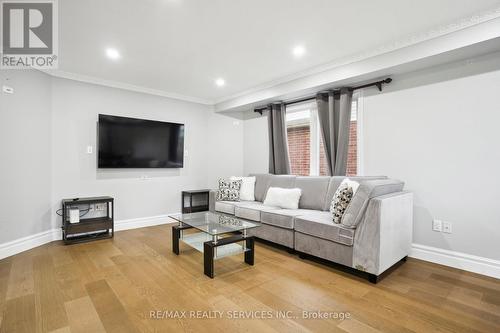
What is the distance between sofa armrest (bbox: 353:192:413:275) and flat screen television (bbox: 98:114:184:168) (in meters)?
3.53

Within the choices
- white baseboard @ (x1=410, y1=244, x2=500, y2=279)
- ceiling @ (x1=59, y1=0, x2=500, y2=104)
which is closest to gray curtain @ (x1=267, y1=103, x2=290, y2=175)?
ceiling @ (x1=59, y1=0, x2=500, y2=104)

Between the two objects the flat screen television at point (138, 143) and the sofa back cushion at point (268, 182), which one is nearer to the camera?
the flat screen television at point (138, 143)

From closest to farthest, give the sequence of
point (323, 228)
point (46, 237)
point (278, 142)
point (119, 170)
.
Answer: point (323, 228)
point (46, 237)
point (119, 170)
point (278, 142)

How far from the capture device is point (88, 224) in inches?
142

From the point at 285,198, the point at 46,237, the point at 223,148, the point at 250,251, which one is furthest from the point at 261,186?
the point at 46,237

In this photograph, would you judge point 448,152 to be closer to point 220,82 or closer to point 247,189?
point 247,189

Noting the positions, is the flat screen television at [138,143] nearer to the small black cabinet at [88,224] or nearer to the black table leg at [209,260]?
the small black cabinet at [88,224]

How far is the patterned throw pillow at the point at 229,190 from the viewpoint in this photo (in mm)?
4379

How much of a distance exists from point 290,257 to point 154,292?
63.0 inches

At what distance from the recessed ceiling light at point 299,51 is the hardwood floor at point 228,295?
2.52m

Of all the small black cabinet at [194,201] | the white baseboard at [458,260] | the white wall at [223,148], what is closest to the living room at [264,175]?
the white baseboard at [458,260]

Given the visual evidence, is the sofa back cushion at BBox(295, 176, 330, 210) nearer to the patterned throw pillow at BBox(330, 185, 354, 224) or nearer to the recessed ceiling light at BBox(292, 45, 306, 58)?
the patterned throw pillow at BBox(330, 185, 354, 224)

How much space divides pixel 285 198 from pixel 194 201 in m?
2.25

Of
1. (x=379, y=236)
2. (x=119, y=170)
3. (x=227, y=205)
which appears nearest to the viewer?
(x=379, y=236)
